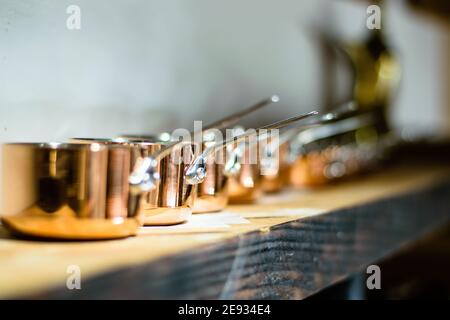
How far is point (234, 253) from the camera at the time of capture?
90 cm

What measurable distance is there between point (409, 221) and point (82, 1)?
111 centimetres

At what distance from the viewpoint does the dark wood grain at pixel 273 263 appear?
706 mm

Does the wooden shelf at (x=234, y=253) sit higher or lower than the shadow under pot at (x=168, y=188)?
lower

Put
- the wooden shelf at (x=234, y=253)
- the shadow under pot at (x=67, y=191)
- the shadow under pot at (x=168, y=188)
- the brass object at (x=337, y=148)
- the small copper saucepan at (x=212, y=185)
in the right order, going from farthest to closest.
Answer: the brass object at (x=337, y=148), the small copper saucepan at (x=212, y=185), the shadow under pot at (x=168, y=188), the shadow under pot at (x=67, y=191), the wooden shelf at (x=234, y=253)

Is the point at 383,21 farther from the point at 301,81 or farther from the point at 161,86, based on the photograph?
the point at 161,86

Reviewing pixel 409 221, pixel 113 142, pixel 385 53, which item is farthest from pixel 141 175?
pixel 385 53

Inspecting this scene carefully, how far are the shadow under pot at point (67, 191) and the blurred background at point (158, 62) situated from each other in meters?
0.32

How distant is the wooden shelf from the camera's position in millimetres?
673

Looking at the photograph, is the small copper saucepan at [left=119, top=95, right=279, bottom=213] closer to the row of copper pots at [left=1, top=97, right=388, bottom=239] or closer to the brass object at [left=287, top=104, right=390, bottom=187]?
the row of copper pots at [left=1, top=97, right=388, bottom=239]

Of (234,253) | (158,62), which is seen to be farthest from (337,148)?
(234,253)

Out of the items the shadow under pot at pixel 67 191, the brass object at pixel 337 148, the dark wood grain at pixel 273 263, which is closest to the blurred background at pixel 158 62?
the brass object at pixel 337 148

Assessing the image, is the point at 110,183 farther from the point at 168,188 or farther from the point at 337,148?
the point at 337,148

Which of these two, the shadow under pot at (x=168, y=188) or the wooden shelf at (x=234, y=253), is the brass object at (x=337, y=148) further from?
the shadow under pot at (x=168, y=188)
